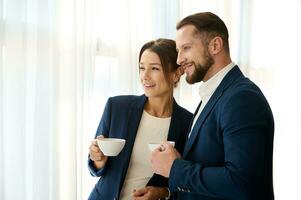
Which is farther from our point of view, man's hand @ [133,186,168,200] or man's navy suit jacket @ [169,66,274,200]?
man's hand @ [133,186,168,200]

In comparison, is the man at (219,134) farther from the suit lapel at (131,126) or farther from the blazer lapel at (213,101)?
the suit lapel at (131,126)

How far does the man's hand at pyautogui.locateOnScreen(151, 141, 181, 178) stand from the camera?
45.4 inches

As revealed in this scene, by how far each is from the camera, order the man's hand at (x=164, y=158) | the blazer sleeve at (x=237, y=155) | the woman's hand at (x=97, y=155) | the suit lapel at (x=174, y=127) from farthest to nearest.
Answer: the suit lapel at (x=174, y=127)
the woman's hand at (x=97, y=155)
the man's hand at (x=164, y=158)
the blazer sleeve at (x=237, y=155)

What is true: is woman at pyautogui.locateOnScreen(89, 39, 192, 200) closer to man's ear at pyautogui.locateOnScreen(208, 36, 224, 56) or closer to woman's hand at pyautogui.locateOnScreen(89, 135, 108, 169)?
woman's hand at pyautogui.locateOnScreen(89, 135, 108, 169)

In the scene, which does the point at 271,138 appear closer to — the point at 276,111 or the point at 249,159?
the point at 249,159

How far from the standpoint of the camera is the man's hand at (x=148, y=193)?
1377 millimetres

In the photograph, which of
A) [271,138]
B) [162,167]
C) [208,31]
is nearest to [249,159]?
[271,138]

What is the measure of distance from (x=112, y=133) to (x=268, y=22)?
1.72 metres

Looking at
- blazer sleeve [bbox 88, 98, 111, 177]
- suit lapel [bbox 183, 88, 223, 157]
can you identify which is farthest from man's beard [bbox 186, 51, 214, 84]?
blazer sleeve [bbox 88, 98, 111, 177]

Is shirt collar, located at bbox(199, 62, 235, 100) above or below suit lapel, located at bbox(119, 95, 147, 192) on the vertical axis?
above

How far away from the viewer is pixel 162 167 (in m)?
1.16

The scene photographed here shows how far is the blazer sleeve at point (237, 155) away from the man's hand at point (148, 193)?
0.31 metres

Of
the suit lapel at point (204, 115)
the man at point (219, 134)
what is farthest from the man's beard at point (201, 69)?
the suit lapel at point (204, 115)

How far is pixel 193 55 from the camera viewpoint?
4.09 ft
